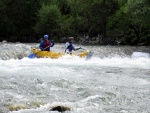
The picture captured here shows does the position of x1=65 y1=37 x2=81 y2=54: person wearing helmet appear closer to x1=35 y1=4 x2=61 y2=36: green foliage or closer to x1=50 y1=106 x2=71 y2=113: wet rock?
x1=50 y1=106 x2=71 y2=113: wet rock

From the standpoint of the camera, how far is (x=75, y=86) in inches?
447

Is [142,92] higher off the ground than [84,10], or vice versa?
[84,10]

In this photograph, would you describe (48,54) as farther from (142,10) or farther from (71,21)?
(71,21)

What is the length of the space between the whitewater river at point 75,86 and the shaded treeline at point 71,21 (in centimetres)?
1720

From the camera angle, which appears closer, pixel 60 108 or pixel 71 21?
pixel 60 108

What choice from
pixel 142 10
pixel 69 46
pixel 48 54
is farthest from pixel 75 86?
pixel 142 10

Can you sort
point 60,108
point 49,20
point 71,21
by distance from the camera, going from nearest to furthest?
point 60,108, point 49,20, point 71,21

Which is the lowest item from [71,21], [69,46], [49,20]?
[69,46]

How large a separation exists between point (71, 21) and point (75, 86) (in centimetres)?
2865

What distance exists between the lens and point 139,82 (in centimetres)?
1255

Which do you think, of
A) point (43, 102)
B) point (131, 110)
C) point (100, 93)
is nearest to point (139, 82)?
point (100, 93)

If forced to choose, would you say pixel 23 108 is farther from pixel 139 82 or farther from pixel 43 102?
pixel 139 82

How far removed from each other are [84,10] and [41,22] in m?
5.29

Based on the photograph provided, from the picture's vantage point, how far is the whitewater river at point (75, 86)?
8.77m
